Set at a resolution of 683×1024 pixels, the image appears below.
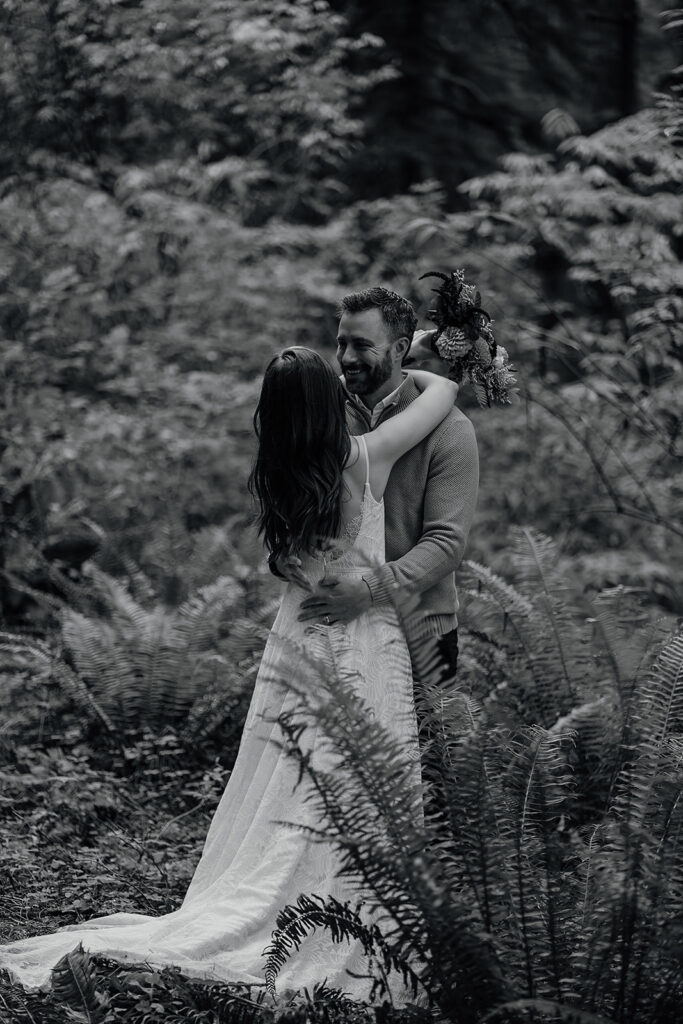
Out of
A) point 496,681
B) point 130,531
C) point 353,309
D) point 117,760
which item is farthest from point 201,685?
point 353,309

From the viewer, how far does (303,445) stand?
10.3 feet

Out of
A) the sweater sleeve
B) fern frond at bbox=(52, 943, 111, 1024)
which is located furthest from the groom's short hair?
fern frond at bbox=(52, 943, 111, 1024)

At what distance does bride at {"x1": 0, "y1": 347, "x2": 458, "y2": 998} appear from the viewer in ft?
10.2

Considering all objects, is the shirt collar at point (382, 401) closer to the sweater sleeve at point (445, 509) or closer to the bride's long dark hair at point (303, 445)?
the sweater sleeve at point (445, 509)

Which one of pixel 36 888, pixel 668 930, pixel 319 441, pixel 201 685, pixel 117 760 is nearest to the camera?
pixel 668 930

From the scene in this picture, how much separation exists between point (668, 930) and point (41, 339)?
7257 millimetres

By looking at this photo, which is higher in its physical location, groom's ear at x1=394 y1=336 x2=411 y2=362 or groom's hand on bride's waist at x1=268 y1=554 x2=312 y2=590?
groom's ear at x1=394 y1=336 x2=411 y2=362

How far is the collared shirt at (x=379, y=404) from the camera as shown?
364cm

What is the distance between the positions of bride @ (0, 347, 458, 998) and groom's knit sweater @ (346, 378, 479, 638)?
13 cm

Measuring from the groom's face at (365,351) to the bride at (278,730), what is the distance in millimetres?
182

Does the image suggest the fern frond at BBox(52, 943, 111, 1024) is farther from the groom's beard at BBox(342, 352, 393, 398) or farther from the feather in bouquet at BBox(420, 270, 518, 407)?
the feather in bouquet at BBox(420, 270, 518, 407)

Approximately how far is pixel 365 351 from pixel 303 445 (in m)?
0.51

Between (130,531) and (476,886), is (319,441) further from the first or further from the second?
(130,531)

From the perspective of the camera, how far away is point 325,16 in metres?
8.83
